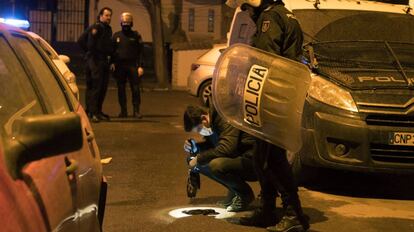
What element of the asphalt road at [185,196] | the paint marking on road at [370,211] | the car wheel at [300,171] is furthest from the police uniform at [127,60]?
the paint marking on road at [370,211]

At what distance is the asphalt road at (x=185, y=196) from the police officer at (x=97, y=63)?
1810mm

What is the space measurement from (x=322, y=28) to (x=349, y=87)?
55.5 inches

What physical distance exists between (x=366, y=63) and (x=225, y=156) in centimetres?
212

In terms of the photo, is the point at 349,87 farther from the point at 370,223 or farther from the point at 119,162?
the point at 119,162

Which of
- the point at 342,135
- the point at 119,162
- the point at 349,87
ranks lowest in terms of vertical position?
the point at 119,162

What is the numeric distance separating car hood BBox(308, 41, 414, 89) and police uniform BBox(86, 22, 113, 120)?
5.30 meters

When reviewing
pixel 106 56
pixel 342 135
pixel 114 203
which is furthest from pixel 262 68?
pixel 106 56

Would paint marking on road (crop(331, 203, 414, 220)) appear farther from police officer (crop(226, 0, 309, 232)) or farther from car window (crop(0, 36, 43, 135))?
car window (crop(0, 36, 43, 135))

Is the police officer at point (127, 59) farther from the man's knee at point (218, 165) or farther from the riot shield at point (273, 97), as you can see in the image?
the riot shield at point (273, 97)

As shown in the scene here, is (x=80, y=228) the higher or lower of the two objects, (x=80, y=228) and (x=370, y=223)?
the higher

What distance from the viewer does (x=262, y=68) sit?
17.4 ft

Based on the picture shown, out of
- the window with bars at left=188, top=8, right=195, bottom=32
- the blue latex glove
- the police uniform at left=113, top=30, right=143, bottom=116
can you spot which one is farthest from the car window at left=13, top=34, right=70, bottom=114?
the window with bars at left=188, top=8, right=195, bottom=32

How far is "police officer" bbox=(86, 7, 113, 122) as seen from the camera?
11.9m

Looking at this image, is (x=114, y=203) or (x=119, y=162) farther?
(x=119, y=162)
